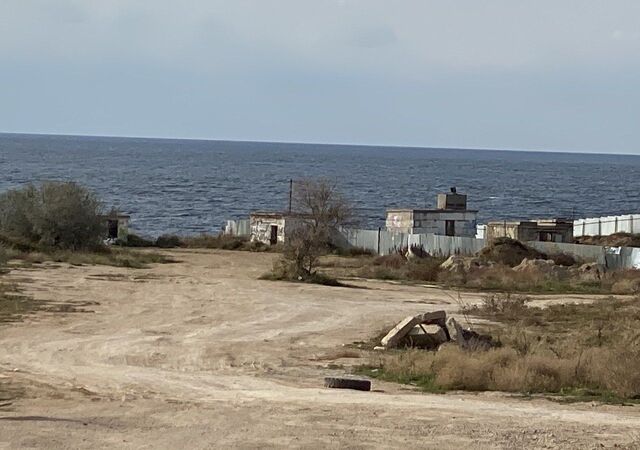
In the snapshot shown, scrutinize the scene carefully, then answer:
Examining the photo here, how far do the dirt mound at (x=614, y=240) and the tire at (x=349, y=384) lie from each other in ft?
140

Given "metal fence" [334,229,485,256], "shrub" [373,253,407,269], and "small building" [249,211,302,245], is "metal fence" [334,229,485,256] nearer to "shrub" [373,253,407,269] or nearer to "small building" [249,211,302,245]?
"shrub" [373,253,407,269]

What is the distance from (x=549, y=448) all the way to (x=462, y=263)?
1360 inches

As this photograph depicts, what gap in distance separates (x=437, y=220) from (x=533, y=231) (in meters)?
6.03

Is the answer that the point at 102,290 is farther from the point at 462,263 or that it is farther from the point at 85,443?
the point at 85,443

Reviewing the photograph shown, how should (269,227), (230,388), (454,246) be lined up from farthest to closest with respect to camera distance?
(269,227) < (454,246) < (230,388)

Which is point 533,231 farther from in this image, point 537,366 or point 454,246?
point 537,366

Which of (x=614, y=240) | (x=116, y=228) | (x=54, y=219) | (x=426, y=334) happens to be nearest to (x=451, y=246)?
(x=614, y=240)

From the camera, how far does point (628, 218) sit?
70.4m

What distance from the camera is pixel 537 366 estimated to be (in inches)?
797

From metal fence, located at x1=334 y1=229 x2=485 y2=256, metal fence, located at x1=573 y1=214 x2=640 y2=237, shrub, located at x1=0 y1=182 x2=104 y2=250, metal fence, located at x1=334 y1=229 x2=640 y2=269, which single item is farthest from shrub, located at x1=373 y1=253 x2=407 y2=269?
metal fence, located at x1=573 y1=214 x2=640 y2=237

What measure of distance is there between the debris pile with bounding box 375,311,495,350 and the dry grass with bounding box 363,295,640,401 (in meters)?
0.76

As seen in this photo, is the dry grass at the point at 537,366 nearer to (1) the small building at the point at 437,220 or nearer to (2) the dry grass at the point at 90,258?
(2) the dry grass at the point at 90,258

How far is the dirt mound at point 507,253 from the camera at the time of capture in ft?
165

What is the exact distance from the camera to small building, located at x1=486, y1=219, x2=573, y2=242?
58.6 meters
